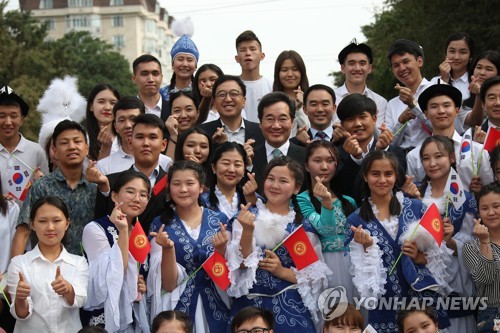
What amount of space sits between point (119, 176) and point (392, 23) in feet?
65.3

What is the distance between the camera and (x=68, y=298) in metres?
6.68

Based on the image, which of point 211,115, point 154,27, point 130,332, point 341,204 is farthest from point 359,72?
point 154,27

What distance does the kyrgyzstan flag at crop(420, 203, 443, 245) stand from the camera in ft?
22.7

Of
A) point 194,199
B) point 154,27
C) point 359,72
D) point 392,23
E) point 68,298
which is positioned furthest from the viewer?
point 154,27

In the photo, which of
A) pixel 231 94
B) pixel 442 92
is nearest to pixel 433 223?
pixel 442 92

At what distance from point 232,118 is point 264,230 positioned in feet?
6.36

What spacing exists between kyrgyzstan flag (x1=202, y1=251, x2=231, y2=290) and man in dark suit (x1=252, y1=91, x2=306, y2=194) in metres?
1.34

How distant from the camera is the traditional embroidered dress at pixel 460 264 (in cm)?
723

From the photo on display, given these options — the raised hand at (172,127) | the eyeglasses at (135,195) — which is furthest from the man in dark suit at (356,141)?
the eyeglasses at (135,195)

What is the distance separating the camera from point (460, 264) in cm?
726

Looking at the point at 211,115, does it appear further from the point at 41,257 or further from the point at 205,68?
the point at 41,257

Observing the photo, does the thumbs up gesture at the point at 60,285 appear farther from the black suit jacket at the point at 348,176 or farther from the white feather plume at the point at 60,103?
the white feather plume at the point at 60,103

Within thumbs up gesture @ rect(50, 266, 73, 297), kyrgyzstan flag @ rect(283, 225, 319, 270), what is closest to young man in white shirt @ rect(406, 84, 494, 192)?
kyrgyzstan flag @ rect(283, 225, 319, 270)

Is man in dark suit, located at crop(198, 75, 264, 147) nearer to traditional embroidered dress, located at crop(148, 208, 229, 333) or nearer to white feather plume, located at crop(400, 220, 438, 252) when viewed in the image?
traditional embroidered dress, located at crop(148, 208, 229, 333)
